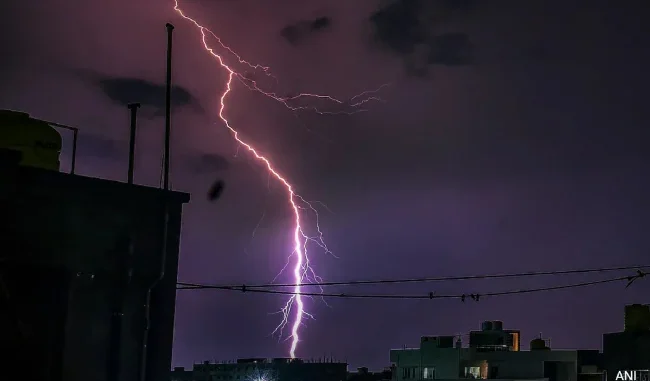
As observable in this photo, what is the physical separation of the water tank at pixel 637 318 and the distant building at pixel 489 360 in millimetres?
→ 13397

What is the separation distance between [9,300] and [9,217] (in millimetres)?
1313

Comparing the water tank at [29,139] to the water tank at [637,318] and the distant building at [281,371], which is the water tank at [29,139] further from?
the distant building at [281,371]

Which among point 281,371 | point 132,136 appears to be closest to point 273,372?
point 281,371

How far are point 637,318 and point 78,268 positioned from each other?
118 ft

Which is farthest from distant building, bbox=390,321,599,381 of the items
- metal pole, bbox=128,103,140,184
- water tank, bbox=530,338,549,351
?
metal pole, bbox=128,103,140,184

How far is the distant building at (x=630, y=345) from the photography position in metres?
42.4

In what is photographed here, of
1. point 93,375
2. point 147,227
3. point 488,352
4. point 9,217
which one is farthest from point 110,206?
point 488,352

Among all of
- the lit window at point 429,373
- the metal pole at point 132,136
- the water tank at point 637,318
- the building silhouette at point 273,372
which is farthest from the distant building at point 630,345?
the building silhouette at point 273,372

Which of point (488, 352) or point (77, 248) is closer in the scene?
point (77, 248)

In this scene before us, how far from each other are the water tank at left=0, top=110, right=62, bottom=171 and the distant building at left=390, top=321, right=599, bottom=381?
47.4 metres

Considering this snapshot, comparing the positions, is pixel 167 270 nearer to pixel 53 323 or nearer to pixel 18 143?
pixel 53 323

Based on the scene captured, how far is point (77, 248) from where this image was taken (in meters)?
14.0

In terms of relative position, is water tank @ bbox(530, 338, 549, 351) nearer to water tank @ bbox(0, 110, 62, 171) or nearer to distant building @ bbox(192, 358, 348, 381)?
water tank @ bbox(0, 110, 62, 171)

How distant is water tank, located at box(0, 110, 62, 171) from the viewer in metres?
14.1
